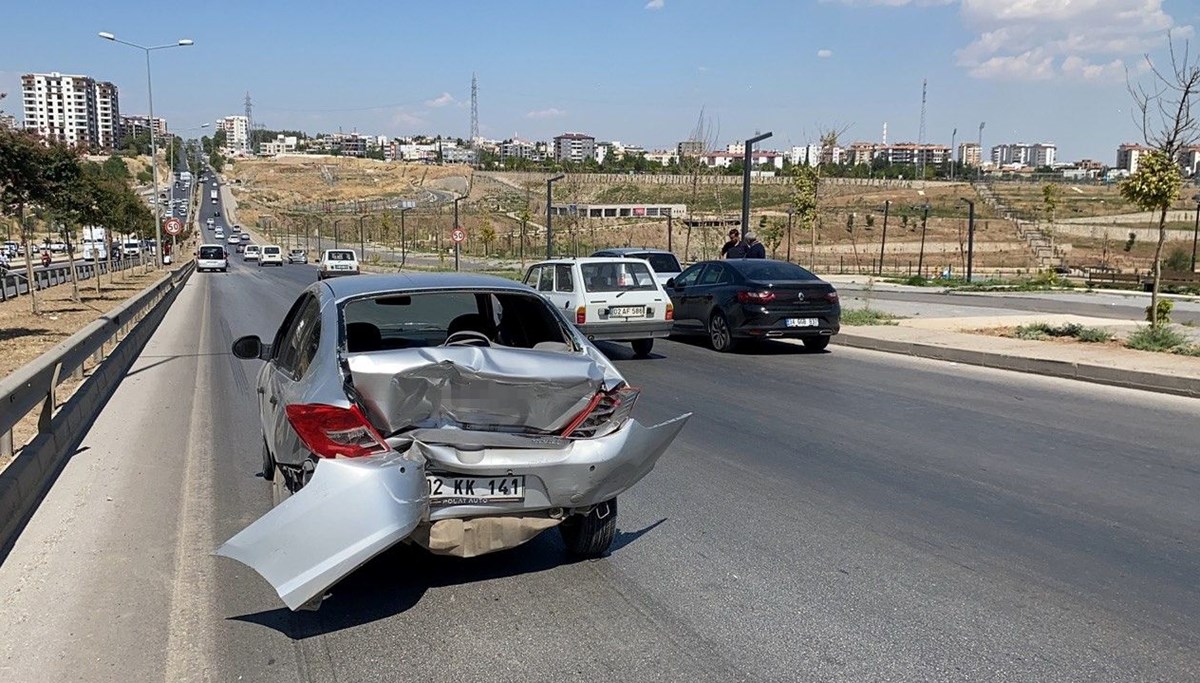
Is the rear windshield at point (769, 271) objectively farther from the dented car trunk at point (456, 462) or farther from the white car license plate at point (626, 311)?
the dented car trunk at point (456, 462)

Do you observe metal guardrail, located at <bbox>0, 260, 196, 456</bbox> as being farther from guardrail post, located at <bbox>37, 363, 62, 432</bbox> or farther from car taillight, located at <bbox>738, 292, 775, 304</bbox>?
car taillight, located at <bbox>738, 292, 775, 304</bbox>

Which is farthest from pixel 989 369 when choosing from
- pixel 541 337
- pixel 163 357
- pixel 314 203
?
pixel 314 203

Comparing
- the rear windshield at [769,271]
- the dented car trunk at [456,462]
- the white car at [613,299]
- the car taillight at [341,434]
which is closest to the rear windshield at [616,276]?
the white car at [613,299]

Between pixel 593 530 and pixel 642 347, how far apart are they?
10355 millimetres

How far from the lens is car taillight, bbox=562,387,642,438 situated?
501 cm

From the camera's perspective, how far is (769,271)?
53.2 feet

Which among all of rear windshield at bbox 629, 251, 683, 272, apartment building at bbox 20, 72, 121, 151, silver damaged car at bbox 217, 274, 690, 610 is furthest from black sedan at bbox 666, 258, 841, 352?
apartment building at bbox 20, 72, 121, 151

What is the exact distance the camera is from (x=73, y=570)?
17.6ft

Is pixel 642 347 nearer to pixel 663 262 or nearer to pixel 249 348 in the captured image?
pixel 663 262

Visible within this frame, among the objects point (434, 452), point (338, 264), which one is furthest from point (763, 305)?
point (338, 264)

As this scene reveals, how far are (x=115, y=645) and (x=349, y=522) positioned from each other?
1.26m

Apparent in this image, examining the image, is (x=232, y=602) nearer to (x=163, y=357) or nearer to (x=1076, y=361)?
(x=1076, y=361)

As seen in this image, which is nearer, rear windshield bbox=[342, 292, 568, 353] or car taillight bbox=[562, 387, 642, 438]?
car taillight bbox=[562, 387, 642, 438]

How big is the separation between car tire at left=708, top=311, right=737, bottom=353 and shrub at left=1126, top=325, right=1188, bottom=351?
19.8 feet
